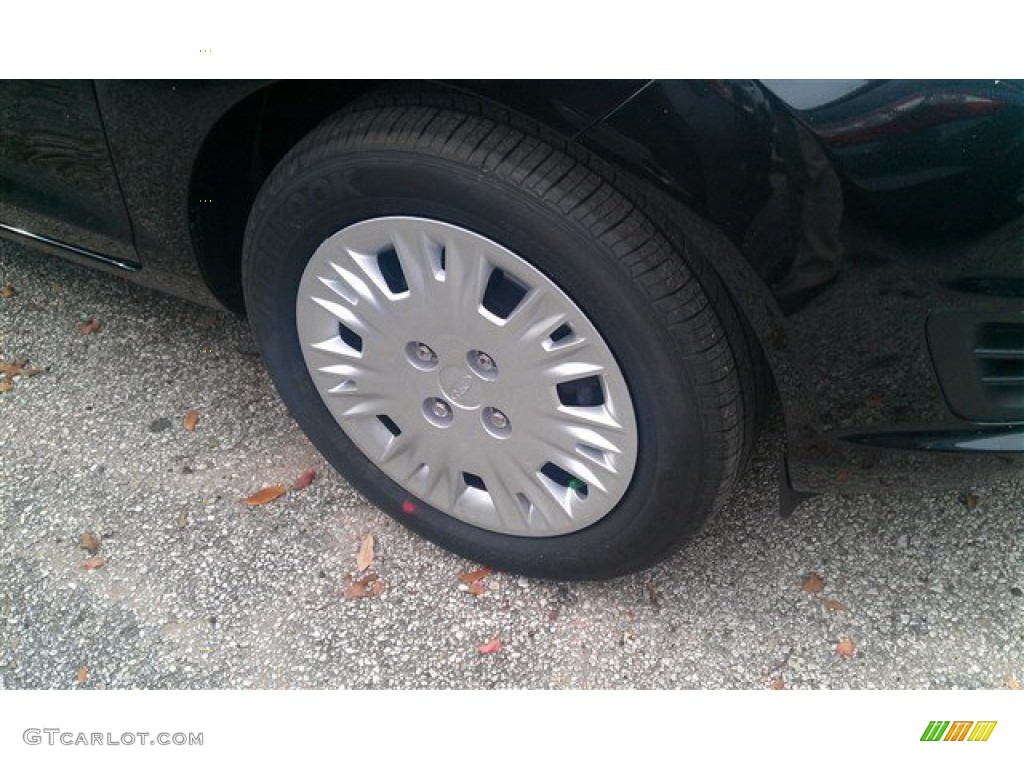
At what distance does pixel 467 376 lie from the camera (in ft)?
6.13

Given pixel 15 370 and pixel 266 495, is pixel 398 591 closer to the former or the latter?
pixel 266 495

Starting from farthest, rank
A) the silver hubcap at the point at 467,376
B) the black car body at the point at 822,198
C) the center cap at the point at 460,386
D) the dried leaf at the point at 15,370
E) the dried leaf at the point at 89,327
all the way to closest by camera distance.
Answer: the dried leaf at the point at 89,327
the dried leaf at the point at 15,370
the center cap at the point at 460,386
the silver hubcap at the point at 467,376
the black car body at the point at 822,198

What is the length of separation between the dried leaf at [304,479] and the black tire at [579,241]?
0.65 metres

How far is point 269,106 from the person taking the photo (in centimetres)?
185

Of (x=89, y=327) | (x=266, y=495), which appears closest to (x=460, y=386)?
(x=266, y=495)

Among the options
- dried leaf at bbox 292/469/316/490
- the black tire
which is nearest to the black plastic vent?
the black tire

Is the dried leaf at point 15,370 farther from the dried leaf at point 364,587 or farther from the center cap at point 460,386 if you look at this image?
the center cap at point 460,386

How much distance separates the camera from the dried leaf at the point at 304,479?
95.1 inches

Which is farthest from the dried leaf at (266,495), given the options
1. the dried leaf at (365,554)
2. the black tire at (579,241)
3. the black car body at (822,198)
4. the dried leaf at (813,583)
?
the dried leaf at (813,583)

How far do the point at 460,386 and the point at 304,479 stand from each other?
0.73 meters

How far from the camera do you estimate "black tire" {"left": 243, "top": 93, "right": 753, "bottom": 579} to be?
1.59 meters

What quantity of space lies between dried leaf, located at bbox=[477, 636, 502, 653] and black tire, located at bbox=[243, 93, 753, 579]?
1.19 ft

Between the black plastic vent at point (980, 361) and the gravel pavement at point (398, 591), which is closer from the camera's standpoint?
the black plastic vent at point (980, 361)
